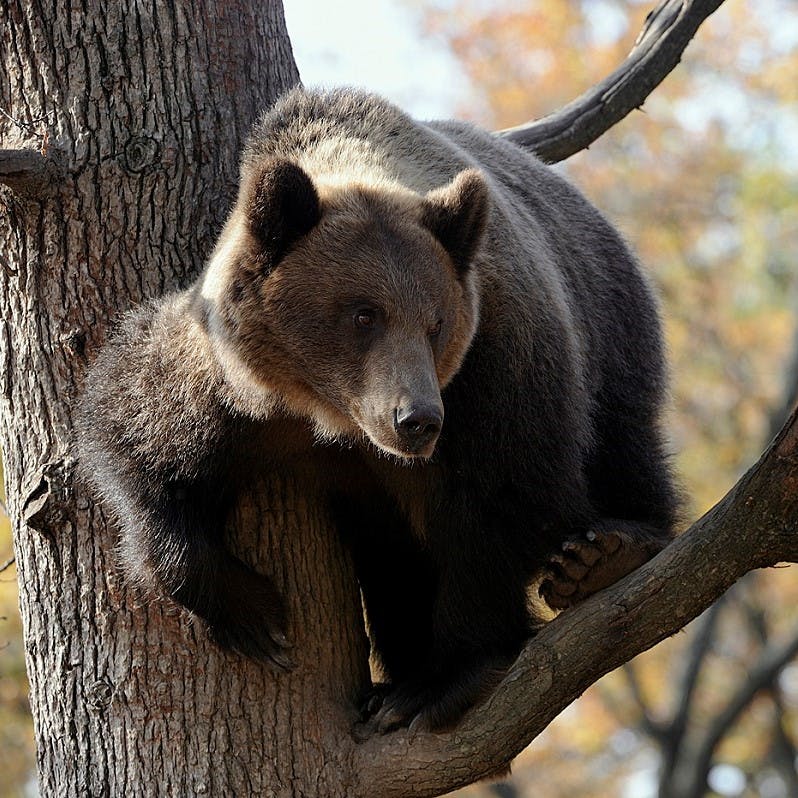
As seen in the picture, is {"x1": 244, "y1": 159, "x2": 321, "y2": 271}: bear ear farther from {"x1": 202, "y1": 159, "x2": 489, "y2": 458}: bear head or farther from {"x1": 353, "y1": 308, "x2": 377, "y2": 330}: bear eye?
{"x1": 353, "y1": 308, "x2": 377, "y2": 330}: bear eye

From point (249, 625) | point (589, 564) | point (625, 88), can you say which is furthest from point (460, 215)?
point (625, 88)

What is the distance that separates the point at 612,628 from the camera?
3502mm

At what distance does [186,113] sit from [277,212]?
3.33ft

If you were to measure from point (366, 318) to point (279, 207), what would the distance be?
18.0 inches

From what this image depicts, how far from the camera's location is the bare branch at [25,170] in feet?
13.8

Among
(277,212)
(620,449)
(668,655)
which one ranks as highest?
(277,212)

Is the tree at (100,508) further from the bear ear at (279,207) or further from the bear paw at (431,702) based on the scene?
the bear ear at (279,207)

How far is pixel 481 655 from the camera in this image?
4219mm

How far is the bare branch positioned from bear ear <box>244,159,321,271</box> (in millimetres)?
973

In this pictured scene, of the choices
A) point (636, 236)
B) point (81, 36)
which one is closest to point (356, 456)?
point (81, 36)

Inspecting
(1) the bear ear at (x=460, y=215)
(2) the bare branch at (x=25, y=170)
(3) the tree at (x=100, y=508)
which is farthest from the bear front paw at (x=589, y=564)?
(2) the bare branch at (x=25, y=170)

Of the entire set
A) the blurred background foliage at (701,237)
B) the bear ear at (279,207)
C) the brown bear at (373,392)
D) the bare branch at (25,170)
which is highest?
the bare branch at (25,170)

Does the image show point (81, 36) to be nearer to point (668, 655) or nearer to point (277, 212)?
point (277, 212)

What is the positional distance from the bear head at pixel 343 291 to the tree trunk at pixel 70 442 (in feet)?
1.83
